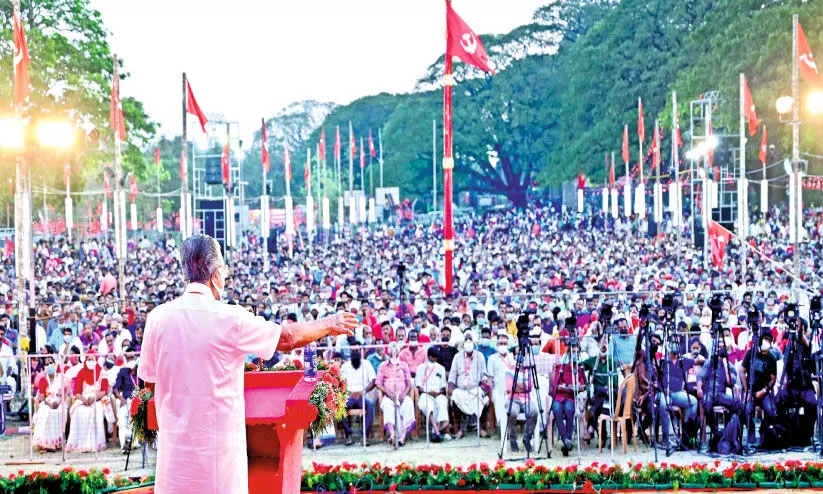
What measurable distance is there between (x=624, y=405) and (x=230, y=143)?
2588 centimetres

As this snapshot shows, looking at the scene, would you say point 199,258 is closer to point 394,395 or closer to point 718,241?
point 394,395

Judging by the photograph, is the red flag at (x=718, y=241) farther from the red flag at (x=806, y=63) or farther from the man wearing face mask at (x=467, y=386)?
the man wearing face mask at (x=467, y=386)

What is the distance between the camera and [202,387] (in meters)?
4.38

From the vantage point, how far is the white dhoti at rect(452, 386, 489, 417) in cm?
1280

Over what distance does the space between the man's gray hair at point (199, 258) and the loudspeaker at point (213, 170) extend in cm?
3407

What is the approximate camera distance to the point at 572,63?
6216cm

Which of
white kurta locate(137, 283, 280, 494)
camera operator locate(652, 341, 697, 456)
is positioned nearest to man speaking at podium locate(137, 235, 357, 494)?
white kurta locate(137, 283, 280, 494)

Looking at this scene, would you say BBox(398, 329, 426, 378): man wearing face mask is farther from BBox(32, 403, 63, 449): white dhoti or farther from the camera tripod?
BBox(32, 403, 63, 449): white dhoti

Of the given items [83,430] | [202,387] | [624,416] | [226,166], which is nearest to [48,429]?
[83,430]

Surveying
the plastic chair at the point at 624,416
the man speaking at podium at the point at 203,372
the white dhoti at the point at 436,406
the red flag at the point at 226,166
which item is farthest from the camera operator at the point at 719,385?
Result: the red flag at the point at 226,166

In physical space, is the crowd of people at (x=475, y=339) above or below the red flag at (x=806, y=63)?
below

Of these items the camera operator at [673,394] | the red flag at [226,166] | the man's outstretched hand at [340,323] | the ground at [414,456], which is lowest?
the ground at [414,456]

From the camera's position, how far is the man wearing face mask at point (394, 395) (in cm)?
1248

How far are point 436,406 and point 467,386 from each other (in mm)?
446
